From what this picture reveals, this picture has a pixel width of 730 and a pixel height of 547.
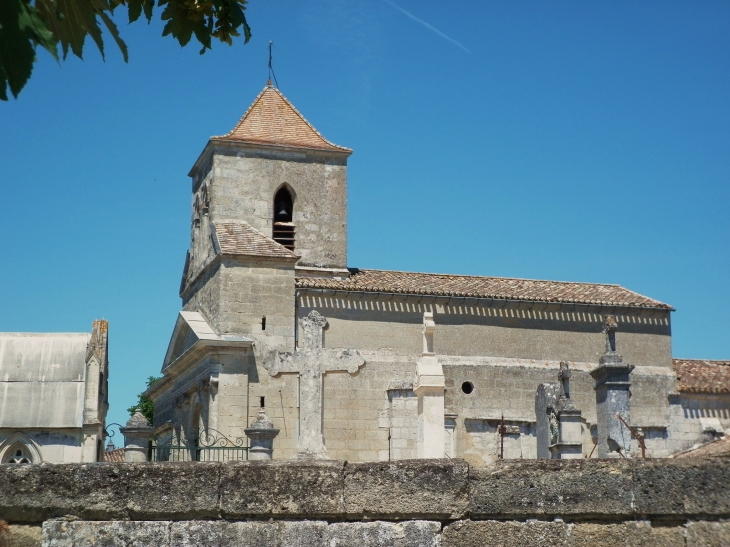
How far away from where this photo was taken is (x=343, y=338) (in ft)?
78.5

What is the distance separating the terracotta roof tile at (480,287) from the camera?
24530mm

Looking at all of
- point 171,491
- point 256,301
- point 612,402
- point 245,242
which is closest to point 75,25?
point 171,491

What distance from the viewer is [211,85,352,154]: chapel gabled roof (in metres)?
26.9

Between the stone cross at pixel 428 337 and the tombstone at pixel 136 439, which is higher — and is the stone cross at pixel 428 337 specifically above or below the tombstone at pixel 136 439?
above

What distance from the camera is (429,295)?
2462cm

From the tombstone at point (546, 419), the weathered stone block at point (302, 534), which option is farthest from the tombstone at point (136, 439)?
the weathered stone block at point (302, 534)

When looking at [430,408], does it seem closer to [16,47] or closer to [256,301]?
[256,301]

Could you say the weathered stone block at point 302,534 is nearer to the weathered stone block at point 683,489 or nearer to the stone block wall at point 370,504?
the stone block wall at point 370,504

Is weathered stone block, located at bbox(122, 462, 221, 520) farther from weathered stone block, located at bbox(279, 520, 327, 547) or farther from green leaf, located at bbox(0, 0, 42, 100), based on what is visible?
green leaf, located at bbox(0, 0, 42, 100)

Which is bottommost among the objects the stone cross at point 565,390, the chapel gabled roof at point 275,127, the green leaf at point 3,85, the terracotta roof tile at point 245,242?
the green leaf at point 3,85

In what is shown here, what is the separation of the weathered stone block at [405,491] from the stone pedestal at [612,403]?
12.5 metres

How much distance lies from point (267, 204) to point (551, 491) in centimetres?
2138

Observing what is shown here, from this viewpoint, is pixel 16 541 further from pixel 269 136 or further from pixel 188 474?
pixel 269 136

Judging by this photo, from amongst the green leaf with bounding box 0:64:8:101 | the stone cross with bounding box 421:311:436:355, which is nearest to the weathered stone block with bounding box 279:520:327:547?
the green leaf with bounding box 0:64:8:101
